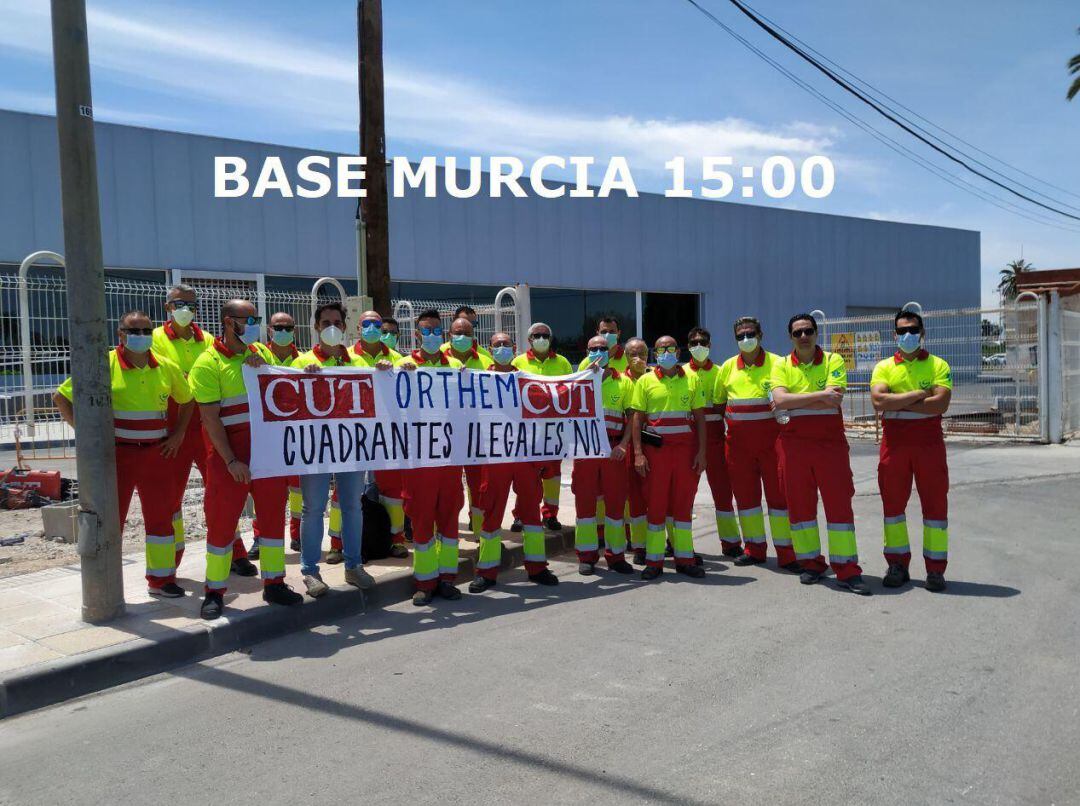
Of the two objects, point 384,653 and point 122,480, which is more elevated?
point 122,480

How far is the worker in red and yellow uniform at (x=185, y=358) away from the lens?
6887mm

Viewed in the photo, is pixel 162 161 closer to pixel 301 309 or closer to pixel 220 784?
pixel 301 309

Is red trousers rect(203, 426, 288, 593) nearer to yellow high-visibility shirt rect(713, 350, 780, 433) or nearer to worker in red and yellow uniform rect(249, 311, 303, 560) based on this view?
worker in red and yellow uniform rect(249, 311, 303, 560)

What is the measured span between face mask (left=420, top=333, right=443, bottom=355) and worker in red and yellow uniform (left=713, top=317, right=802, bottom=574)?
2597 mm

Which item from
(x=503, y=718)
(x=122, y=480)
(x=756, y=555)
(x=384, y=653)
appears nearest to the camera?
(x=503, y=718)

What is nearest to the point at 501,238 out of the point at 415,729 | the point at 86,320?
the point at 86,320

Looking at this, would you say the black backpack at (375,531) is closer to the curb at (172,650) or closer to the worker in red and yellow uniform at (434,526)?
the curb at (172,650)

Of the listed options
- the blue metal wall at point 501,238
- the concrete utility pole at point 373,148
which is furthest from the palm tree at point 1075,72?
the concrete utility pole at point 373,148

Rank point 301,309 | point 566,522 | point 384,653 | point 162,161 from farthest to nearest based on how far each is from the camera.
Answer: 1. point 162,161
2. point 301,309
3. point 566,522
4. point 384,653

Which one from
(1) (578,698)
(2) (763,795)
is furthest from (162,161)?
(2) (763,795)

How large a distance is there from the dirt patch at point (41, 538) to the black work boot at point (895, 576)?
21.0ft

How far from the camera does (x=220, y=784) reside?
3871mm

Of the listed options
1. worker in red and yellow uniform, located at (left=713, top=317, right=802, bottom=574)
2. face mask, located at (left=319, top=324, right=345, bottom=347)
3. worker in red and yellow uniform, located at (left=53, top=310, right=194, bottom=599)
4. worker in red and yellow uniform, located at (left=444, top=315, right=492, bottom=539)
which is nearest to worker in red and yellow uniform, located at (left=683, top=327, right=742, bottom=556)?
worker in red and yellow uniform, located at (left=713, top=317, right=802, bottom=574)

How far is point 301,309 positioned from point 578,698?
324 inches
